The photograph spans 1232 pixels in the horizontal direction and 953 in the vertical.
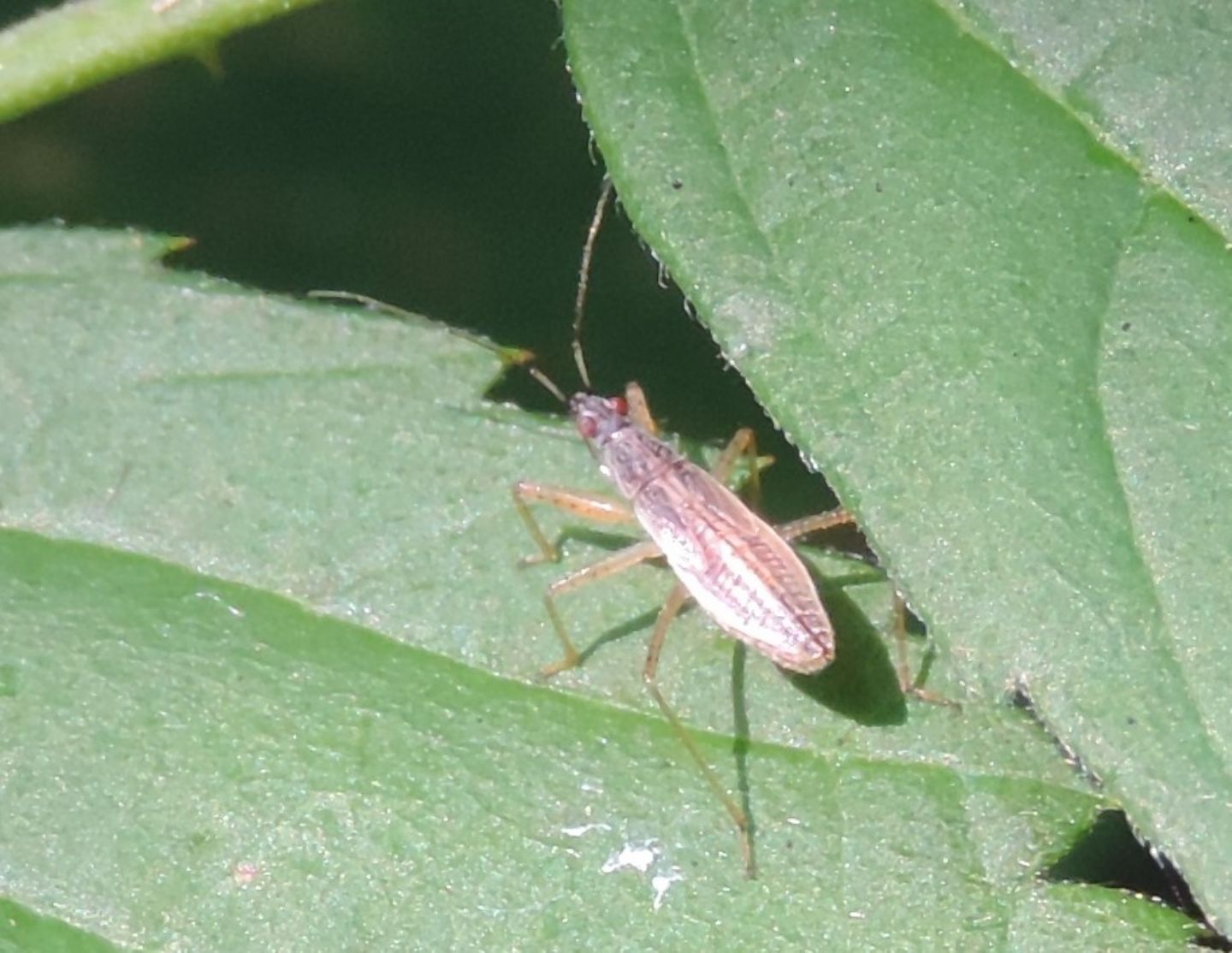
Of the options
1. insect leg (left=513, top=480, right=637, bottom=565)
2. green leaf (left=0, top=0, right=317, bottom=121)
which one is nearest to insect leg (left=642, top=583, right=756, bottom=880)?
insect leg (left=513, top=480, right=637, bottom=565)

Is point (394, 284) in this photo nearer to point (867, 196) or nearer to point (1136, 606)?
point (867, 196)

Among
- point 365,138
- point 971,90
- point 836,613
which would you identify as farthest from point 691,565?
point 365,138

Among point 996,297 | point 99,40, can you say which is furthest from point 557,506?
point 99,40

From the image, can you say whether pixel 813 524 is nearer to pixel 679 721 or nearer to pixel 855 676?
pixel 855 676

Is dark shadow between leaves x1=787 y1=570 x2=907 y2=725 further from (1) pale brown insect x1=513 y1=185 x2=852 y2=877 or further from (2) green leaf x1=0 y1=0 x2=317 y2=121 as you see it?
(2) green leaf x1=0 y1=0 x2=317 y2=121

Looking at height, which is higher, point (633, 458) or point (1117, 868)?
point (1117, 868)

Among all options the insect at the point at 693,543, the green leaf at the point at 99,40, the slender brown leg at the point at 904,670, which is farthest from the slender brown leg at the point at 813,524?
the green leaf at the point at 99,40

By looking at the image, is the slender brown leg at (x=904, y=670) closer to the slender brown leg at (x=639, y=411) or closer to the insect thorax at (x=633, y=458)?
the insect thorax at (x=633, y=458)
